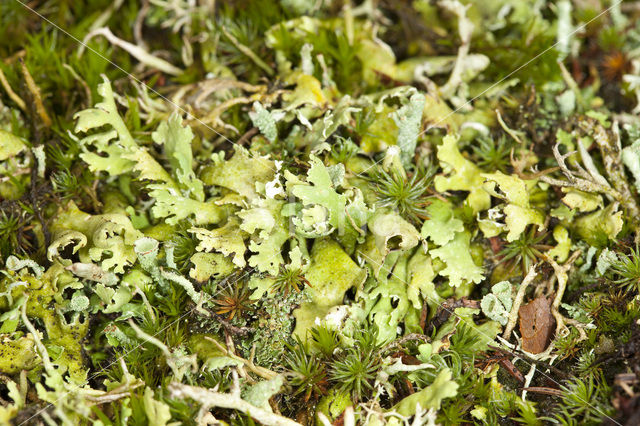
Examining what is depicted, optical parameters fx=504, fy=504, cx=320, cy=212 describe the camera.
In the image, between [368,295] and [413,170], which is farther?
[413,170]

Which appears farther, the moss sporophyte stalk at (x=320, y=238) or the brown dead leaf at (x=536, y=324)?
the brown dead leaf at (x=536, y=324)

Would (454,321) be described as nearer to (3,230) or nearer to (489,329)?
(489,329)

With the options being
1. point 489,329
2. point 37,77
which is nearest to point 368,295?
point 489,329

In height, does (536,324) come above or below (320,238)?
below

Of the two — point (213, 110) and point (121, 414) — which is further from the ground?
point (213, 110)

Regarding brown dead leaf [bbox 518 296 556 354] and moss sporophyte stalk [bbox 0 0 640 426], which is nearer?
moss sporophyte stalk [bbox 0 0 640 426]
